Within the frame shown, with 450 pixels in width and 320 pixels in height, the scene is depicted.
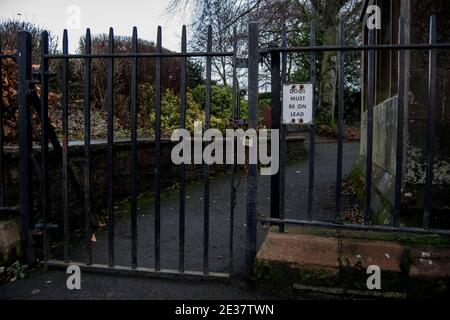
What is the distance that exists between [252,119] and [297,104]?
1.19ft

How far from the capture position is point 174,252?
13.3 ft

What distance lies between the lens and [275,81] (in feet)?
10.2

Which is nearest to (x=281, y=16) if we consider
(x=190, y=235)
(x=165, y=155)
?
(x=165, y=155)

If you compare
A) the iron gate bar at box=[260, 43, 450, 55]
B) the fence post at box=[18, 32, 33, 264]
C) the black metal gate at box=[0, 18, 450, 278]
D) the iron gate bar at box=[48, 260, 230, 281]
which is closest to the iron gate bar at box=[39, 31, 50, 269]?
the black metal gate at box=[0, 18, 450, 278]

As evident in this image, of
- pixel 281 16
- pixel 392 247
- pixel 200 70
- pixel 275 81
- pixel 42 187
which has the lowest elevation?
pixel 392 247

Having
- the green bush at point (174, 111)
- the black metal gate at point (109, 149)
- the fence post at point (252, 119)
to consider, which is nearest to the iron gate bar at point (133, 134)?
the black metal gate at point (109, 149)

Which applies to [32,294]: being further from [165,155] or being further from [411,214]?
[165,155]

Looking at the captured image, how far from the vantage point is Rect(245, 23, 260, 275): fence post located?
3.08 meters

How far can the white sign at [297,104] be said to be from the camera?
301cm

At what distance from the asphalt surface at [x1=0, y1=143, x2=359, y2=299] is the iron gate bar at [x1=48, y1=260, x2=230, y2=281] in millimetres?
41

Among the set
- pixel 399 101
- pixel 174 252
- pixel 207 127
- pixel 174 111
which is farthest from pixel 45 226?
pixel 174 111

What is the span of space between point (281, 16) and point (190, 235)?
42.9ft

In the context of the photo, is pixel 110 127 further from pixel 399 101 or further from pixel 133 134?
pixel 399 101

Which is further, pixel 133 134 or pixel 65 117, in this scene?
pixel 65 117
